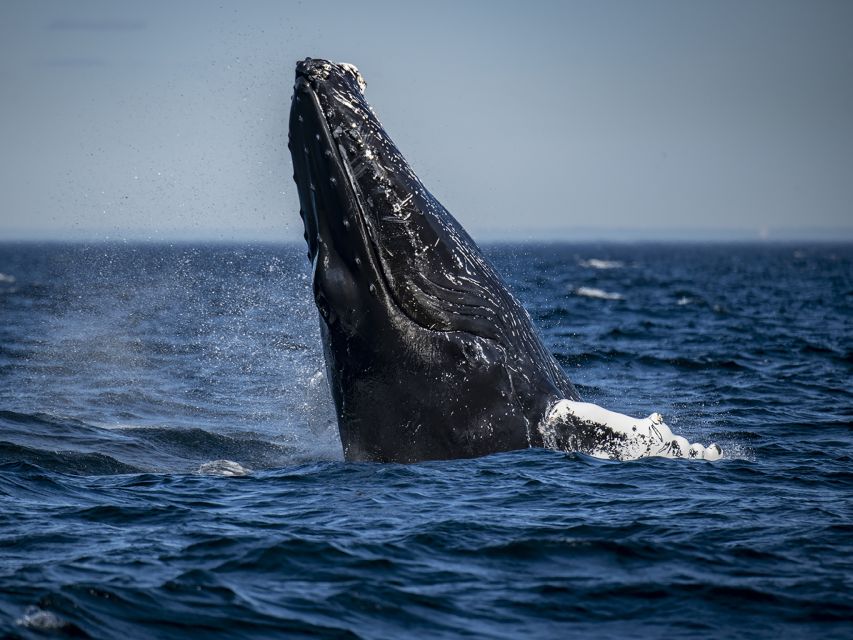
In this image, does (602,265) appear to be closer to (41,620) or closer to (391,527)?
(391,527)

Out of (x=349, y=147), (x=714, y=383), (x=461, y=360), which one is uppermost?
(x=349, y=147)

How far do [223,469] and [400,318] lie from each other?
120 inches

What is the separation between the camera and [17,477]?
1018 centimetres

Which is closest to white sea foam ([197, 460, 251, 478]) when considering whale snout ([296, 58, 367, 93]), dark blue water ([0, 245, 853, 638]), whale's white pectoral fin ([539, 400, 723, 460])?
dark blue water ([0, 245, 853, 638])

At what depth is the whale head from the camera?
9.34 m

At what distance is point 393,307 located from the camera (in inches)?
369

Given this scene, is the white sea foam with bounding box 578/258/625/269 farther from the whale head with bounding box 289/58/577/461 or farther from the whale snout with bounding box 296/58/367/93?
the whale head with bounding box 289/58/577/461

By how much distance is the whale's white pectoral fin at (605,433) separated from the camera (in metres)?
9.68

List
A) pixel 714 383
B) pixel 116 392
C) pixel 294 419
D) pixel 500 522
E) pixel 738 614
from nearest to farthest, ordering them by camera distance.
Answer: pixel 738 614 → pixel 500 522 → pixel 294 419 → pixel 116 392 → pixel 714 383

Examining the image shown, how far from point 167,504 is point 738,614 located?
16.1 feet

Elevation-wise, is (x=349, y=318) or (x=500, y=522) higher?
(x=349, y=318)

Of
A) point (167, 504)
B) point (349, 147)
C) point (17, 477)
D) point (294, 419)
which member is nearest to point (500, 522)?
point (167, 504)

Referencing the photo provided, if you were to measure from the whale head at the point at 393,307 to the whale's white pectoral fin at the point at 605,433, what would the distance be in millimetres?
195

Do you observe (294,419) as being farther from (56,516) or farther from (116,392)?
(56,516)
